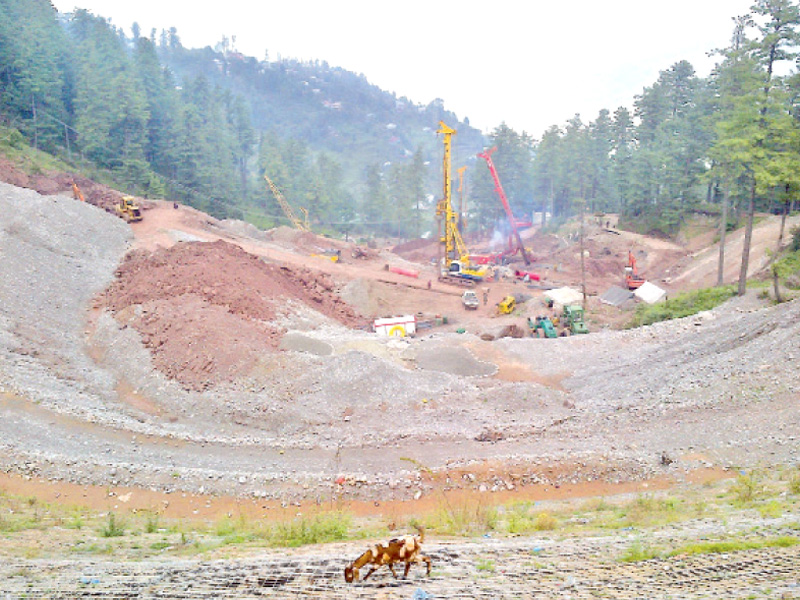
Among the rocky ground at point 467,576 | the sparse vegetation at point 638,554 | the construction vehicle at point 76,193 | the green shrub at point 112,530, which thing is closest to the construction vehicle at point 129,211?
the construction vehicle at point 76,193

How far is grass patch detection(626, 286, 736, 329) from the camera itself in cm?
2458

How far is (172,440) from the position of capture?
50.7ft

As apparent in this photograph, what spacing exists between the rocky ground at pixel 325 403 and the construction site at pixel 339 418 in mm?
59

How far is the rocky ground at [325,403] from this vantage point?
24.2ft

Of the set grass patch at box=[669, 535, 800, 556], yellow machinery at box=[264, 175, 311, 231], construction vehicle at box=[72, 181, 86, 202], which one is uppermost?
yellow machinery at box=[264, 175, 311, 231]

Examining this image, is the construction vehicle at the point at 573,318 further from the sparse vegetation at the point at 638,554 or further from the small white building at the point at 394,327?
the sparse vegetation at the point at 638,554

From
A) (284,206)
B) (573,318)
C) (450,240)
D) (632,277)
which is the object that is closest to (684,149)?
(632,277)

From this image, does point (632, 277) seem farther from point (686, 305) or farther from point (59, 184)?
point (59, 184)

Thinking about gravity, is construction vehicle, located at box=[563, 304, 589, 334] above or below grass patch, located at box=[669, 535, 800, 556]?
above

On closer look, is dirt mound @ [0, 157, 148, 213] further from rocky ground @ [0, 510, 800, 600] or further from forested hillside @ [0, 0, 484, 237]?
rocky ground @ [0, 510, 800, 600]

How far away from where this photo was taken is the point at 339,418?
16953mm

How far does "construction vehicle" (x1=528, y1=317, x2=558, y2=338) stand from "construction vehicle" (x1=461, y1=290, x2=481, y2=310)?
5780 millimetres

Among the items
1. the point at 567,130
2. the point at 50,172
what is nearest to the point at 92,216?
the point at 50,172

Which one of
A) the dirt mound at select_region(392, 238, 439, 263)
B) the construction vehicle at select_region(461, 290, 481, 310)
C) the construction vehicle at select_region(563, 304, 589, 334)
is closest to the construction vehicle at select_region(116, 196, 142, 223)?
the construction vehicle at select_region(461, 290, 481, 310)
